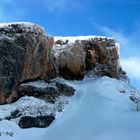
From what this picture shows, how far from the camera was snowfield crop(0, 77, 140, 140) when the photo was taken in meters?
22.1

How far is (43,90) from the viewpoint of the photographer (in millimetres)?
28500

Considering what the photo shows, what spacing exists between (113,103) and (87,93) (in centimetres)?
304

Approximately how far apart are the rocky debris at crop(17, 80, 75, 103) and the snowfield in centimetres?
108

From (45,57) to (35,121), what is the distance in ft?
22.5

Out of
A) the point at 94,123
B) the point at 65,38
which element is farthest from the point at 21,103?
the point at 65,38

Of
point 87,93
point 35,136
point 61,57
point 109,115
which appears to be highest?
point 61,57

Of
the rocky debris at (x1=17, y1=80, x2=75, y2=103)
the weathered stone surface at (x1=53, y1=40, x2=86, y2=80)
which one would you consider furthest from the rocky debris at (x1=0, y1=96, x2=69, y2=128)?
the weathered stone surface at (x1=53, y1=40, x2=86, y2=80)

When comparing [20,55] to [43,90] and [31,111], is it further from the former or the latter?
[31,111]

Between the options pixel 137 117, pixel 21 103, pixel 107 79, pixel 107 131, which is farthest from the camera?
pixel 107 79

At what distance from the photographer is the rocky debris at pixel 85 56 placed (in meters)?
→ 32.7

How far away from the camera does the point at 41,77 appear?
98.7ft

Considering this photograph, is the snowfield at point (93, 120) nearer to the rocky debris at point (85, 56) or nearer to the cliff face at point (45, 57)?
the rocky debris at point (85, 56)

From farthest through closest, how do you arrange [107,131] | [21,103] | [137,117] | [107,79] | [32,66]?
[107,79], [32,66], [21,103], [137,117], [107,131]

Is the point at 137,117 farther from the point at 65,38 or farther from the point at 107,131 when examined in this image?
the point at 65,38
